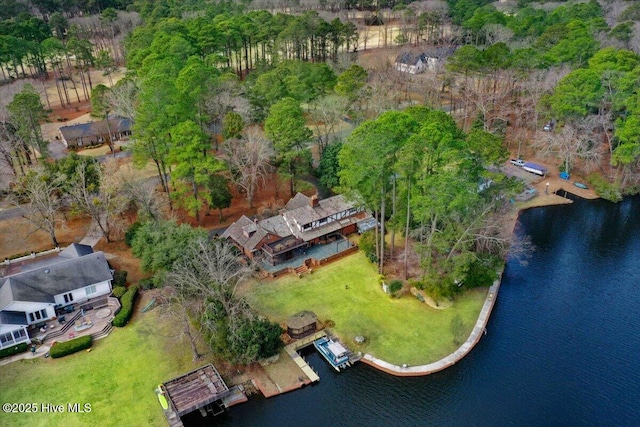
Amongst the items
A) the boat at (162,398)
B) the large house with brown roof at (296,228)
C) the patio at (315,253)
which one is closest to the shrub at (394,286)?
the patio at (315,253)

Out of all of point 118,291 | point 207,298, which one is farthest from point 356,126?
point 207,298

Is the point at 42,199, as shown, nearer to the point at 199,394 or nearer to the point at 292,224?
the point at 292,224

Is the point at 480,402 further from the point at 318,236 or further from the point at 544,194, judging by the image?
the point at 544,194

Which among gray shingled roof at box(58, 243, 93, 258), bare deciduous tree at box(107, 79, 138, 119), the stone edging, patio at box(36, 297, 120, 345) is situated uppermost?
bare deciduous tree at box(107, 79, 138, 119)

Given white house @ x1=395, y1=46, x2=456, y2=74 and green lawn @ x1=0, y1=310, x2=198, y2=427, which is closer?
green lawn @ x1=0, y1=310, x2=198, y2=427

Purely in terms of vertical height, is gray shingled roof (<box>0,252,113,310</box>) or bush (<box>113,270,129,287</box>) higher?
gray shingled roof (<box>0,252,113,310</box>)

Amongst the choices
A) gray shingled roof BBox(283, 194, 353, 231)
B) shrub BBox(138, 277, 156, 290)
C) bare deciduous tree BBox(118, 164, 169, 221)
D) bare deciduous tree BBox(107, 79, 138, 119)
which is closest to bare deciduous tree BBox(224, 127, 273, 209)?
gray shingled roof BBox(283, 194, 353, 231)

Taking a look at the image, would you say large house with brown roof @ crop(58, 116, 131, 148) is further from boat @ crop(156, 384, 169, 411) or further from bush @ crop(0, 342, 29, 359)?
boat @ crop(156, 384, 169, 411)
